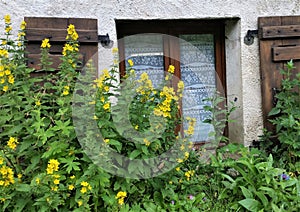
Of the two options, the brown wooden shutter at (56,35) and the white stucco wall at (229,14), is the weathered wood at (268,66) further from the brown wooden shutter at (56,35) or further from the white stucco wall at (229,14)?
the brown wooden shutter at (56,35)

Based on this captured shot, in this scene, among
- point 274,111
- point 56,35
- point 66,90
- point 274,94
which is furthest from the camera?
point 274,94

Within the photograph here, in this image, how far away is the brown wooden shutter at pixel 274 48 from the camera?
10.4 ft

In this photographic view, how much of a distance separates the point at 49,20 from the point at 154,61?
3.65ft

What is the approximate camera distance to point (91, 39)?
2.75m

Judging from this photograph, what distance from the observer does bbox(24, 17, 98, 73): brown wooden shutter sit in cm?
261

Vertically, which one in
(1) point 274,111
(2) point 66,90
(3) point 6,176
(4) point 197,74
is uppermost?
(4) point 197,74

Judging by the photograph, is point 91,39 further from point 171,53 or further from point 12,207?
point 12,207

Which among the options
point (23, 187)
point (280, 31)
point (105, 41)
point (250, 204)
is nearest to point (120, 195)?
point (23, 187)

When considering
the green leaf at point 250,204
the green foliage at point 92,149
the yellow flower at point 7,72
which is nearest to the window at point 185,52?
the green foliage at point 92,149

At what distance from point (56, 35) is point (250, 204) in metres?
1.99

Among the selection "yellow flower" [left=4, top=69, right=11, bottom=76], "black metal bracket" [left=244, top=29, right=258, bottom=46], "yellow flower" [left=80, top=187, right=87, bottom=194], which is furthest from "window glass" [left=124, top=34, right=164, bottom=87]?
"yellow flower" [left=80, top=187, right=87, bottom=194]

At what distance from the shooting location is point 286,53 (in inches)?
126

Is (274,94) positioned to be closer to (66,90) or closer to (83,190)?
(66,90)

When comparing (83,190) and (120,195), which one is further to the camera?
(120,195)
